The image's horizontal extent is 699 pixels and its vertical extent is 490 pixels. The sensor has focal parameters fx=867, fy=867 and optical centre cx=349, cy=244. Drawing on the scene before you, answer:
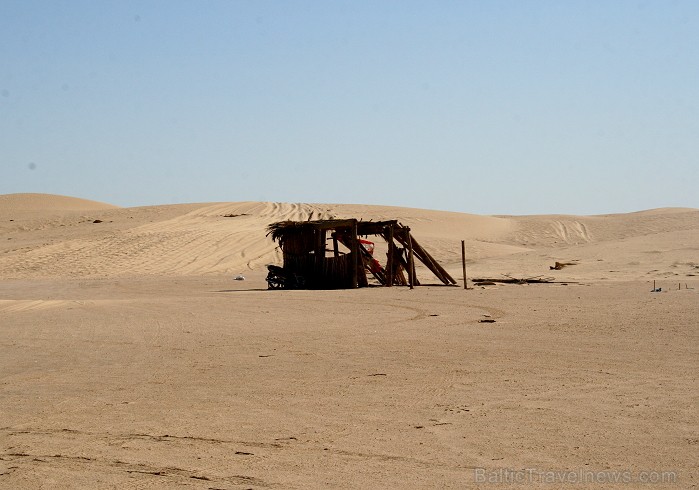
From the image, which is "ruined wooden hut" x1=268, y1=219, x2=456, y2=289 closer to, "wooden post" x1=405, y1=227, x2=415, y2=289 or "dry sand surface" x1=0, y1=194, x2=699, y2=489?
"wooden post" x1=405, y1=227, x2=415, y2=289

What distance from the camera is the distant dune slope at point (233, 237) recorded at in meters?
34.2

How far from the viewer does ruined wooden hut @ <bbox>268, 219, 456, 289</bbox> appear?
961 inches

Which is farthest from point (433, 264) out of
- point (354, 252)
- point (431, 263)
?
point (354, 252)

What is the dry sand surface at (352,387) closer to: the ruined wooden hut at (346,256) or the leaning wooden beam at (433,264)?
the ruined wooden hut at (346,256)

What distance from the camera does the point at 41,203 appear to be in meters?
81.7

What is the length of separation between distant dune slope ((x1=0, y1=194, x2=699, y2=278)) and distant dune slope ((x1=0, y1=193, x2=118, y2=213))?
55.6 ft

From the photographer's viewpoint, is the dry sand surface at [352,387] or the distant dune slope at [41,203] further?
the distant dune slope at [41,203]

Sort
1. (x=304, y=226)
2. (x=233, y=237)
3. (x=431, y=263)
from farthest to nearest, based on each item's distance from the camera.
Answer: (x=233, y=237)
(x=431, y=263)
(x=304, y=226)

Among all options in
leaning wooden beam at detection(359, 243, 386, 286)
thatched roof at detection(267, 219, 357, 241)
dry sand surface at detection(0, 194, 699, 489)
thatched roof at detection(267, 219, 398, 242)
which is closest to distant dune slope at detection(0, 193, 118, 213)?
thatched roof at detection(267, 219, 357, 241)

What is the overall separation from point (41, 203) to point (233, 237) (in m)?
47.5

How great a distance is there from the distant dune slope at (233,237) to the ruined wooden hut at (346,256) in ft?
20.4

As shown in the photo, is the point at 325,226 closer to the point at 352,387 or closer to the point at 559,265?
the point at 559,265

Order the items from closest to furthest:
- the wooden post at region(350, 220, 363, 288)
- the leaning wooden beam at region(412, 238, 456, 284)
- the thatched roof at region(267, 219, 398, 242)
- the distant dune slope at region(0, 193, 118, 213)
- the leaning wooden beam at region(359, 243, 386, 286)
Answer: the wooden post at region(350, 220, 363, 288), the thatched roof at region(267, 219, 398, 242), the leaning wooden beam at region(412, 238, 456, 284), the leaning wooden beam at region(359, 243, 386, 286), the distant dune slope at region(0, 193, 118, 213)

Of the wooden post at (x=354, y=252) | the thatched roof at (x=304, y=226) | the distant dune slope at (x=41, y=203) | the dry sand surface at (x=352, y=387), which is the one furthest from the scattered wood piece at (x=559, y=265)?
the distant dune slope at (x=41, y=203)
